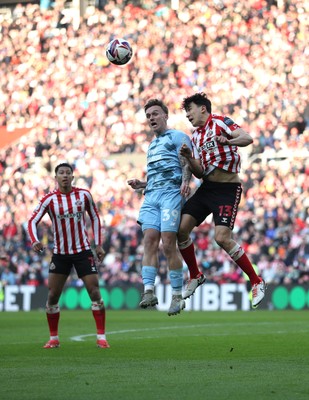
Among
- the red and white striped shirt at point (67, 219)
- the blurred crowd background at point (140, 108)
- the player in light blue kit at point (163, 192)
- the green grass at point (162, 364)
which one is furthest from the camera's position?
the blurred crowd background at point (140, 108)

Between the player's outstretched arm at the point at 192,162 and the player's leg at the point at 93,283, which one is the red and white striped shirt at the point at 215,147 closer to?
the player's outstretched arm at the point at 192,162

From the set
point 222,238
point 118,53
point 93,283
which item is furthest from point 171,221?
point 118,53

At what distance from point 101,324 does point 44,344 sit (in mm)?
1293

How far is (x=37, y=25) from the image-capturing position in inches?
1428

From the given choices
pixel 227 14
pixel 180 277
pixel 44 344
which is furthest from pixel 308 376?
pixel 227 14

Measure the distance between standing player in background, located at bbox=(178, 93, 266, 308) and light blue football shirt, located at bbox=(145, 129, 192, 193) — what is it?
0.20 m

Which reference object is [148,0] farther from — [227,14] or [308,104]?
[308,104]

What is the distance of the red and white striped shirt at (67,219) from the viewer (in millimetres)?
11852

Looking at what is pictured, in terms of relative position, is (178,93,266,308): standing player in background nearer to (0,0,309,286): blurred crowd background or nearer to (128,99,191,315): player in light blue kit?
(128,99,191,315): player in light blue kit

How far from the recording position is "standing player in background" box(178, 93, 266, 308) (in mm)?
10445

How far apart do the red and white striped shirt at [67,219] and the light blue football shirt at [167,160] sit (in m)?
1.51

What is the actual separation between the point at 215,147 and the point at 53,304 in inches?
121

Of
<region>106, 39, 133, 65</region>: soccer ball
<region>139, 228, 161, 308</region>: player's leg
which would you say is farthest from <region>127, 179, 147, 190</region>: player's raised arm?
<region>106, 39, 133, 65</region>: soccer ball

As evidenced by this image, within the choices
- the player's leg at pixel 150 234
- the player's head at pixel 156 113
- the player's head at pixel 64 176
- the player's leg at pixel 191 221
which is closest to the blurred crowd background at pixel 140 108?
the player's head at pixel 64 176
